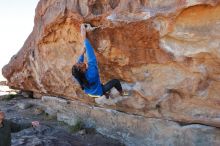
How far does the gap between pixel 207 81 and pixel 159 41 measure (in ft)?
3.90

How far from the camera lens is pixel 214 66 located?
21.4ft

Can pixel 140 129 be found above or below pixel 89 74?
below

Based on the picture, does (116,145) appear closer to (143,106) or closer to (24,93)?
(143,106)

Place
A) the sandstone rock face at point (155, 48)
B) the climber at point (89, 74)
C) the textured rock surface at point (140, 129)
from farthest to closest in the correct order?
the textured rock surface at point (140, 129) → the climber at point (89, 74) → the sandstone rock face at point (155, 48)

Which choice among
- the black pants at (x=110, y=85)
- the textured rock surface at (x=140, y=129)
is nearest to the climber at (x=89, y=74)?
the black pants at (x=110, y=85)

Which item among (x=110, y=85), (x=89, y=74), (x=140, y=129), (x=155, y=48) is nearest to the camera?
(x=89, y=74)

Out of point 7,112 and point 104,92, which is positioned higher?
point 104,92

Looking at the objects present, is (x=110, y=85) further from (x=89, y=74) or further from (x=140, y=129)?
(x=140, y=129)

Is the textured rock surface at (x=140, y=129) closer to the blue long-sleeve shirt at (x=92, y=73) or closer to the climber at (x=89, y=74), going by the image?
the climber at (x=89, y=74)

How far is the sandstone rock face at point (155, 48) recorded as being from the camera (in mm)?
6496

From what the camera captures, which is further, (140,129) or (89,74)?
(140,129)

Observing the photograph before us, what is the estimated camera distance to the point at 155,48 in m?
7.26

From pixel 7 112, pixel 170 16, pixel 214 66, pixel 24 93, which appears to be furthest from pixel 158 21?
pixel 24 93

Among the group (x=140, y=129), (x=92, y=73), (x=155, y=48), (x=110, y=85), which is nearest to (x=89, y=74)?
(x=92, y=73)
